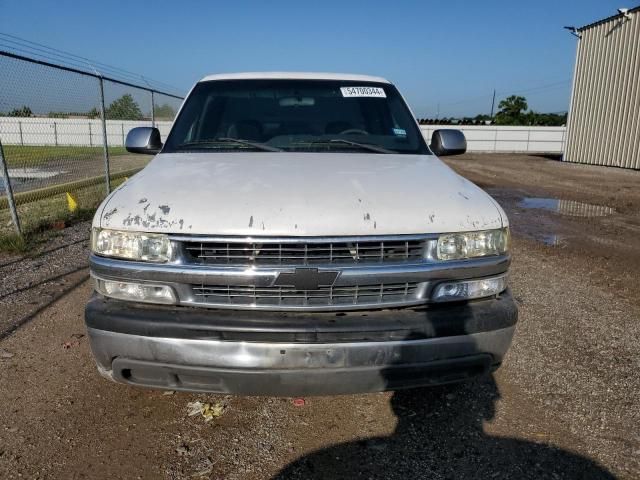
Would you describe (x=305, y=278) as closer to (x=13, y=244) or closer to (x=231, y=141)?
(x=231, y=141)

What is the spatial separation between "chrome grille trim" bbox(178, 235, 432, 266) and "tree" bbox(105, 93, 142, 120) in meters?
9.38

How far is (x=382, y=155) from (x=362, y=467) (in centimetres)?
198

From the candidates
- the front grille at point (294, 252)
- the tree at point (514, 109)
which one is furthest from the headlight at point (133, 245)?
the tree at point (514, 109)

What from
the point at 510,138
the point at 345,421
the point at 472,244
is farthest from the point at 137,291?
the point at 510,138

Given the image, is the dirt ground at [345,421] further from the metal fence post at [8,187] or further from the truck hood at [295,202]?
the metal fence post at [8,187]

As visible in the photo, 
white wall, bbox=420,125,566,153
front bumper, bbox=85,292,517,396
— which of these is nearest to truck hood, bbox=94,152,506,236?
front bumper, bbox=85,292,517,396

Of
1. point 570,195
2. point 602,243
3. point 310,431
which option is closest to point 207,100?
point 310,431

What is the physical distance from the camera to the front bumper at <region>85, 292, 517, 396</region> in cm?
221

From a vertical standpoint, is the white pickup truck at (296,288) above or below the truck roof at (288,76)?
below

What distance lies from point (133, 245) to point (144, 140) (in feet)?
5.75

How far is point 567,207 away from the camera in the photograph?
33.7ft

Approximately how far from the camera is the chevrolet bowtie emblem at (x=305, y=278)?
87.4 inches

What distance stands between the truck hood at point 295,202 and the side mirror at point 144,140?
93cm

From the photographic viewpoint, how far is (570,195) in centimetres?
1209
